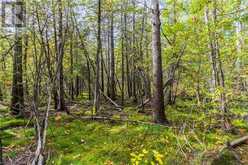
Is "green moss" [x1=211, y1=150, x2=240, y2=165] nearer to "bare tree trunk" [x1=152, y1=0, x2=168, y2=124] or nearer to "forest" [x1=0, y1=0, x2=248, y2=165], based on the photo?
"forest" [x1=0, y1=0, x2=248, y2=165]

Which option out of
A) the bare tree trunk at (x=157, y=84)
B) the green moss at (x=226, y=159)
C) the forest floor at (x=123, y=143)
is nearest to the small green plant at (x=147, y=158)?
the forest floor at (x=123, y=143)

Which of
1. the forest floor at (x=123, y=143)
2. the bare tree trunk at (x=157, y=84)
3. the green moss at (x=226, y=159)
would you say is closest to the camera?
the green moss at (x=226, y=159)

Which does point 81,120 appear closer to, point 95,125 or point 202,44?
point 95,125

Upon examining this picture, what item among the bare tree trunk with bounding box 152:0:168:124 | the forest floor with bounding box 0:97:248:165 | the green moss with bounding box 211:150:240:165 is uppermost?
the bare tree trunk with bounding box 152:0:168:124

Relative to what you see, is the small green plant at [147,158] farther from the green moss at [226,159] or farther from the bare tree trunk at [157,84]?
the bare tree trunk at [157,84]

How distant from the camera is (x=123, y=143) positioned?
239 inches

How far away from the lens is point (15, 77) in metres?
8.93

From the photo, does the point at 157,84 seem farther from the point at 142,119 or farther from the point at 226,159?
the point at 226,159

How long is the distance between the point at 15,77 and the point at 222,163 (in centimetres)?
703

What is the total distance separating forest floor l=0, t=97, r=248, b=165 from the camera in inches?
209

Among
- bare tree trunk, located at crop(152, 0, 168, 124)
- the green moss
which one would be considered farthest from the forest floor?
bare tree trunk, located at crop(152, 0, 168, 124)

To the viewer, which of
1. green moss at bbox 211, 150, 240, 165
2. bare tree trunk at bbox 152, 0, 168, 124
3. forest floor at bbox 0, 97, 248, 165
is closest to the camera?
green moss at bbox 211, 150, 240, 165

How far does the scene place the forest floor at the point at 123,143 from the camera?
5.32 m

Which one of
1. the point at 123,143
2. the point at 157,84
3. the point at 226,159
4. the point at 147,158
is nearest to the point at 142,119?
the point at 157,84
